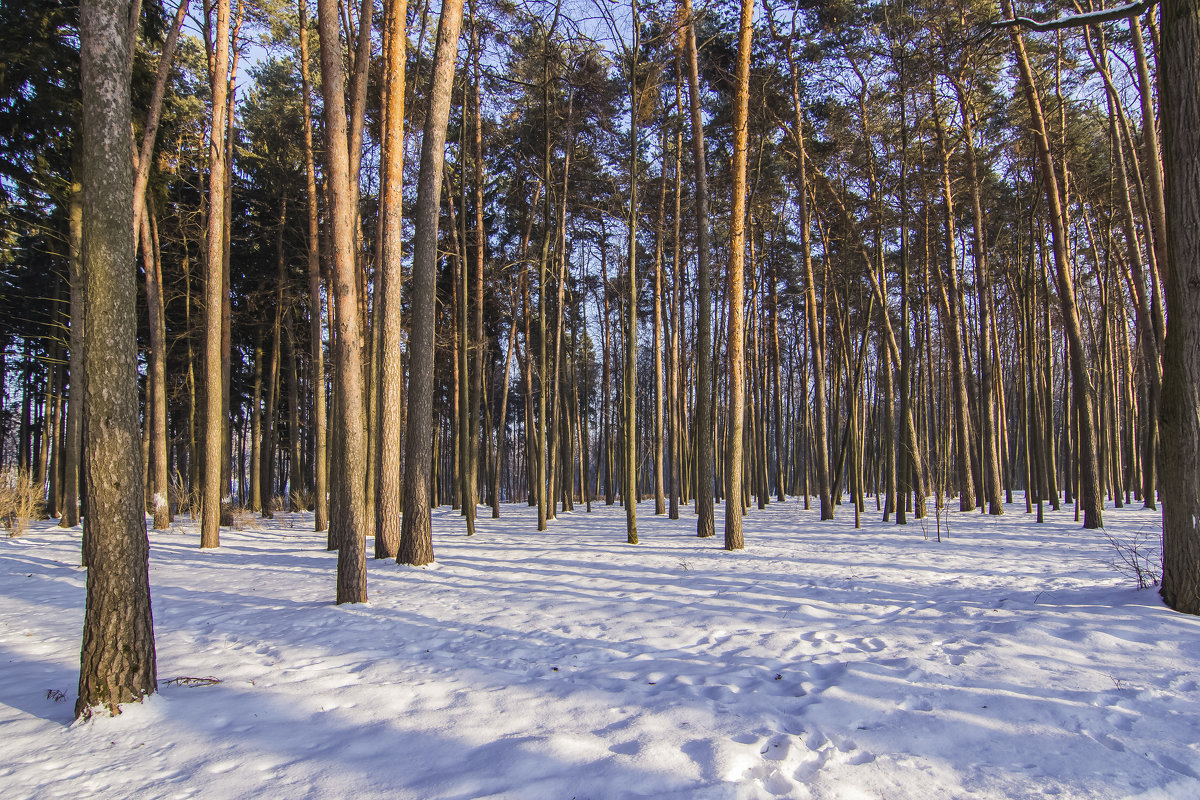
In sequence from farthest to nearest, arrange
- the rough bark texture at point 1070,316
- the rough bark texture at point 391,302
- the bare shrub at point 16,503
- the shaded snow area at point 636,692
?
1. the bare shrub at point 16,503
2. the rough bark texture at point 1070,316
3. the rough bark texture at point 391,302
4. the shaded snow area at point 636,692

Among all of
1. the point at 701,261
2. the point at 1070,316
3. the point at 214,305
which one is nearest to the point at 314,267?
the point at 214,305

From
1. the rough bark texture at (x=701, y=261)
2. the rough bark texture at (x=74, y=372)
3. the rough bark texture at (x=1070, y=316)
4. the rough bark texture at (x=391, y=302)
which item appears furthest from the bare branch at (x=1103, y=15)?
the rough bark texture at (x=74, y=372)

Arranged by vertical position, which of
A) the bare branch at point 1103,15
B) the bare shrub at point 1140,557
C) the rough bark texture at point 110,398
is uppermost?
the bare branch at point 1103,15

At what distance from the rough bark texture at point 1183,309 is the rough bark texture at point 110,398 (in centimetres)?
687

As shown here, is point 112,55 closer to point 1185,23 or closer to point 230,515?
point 1185,23

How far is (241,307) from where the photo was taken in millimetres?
20344

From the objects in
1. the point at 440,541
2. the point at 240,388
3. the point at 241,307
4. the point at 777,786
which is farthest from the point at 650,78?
the point at 240,388

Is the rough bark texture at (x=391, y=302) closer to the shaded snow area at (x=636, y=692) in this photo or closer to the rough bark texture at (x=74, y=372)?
the shaded snow area at (x=636, y=692)

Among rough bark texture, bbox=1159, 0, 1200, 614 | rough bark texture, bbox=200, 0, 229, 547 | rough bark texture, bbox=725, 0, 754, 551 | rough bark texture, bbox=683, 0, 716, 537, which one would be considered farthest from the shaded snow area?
rough bark texture, bbox=683, 0, 716, 537

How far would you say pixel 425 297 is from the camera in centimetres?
830

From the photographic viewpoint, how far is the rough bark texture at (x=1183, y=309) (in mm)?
4129

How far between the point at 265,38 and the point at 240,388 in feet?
51.2

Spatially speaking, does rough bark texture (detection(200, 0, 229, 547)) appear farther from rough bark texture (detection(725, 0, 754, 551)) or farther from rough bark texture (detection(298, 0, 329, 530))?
rough bark texture (detection(725, 0, 754, 551))

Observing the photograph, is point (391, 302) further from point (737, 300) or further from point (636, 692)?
point (636, 692)
